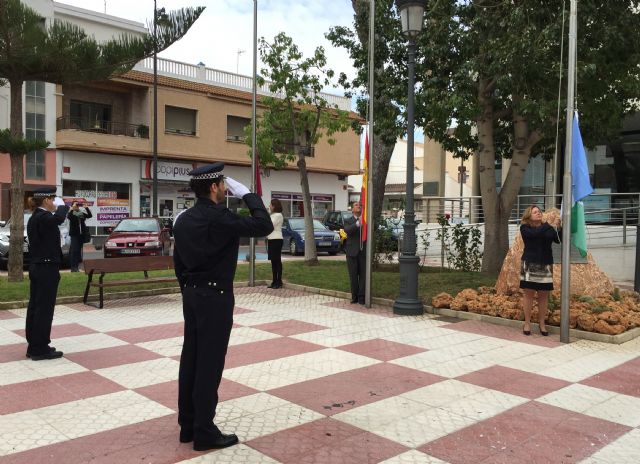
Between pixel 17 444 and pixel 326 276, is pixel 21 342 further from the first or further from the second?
pixel 326 276

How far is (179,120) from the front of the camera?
29859 mm

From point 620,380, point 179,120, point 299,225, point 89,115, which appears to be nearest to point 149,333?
point 620,380

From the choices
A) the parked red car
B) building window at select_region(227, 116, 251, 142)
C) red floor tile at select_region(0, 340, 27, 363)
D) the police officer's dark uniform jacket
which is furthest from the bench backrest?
building window at select_region(227, 116, 251, 142)

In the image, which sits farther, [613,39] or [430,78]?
[430,78]

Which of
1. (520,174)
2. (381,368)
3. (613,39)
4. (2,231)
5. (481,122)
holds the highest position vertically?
(613,39)

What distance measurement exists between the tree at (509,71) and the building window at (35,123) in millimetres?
17888

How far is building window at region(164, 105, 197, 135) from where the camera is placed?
96.4ft

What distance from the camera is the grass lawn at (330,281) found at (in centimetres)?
1062

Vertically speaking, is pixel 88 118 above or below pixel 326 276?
above

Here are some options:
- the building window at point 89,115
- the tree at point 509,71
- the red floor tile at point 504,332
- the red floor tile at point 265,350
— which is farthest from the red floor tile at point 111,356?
the building window at point 89,115

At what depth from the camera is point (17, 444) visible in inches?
158

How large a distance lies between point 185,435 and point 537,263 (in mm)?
5320

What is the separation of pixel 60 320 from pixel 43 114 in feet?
67.2

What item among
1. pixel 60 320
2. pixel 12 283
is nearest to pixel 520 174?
pixel 60 320
